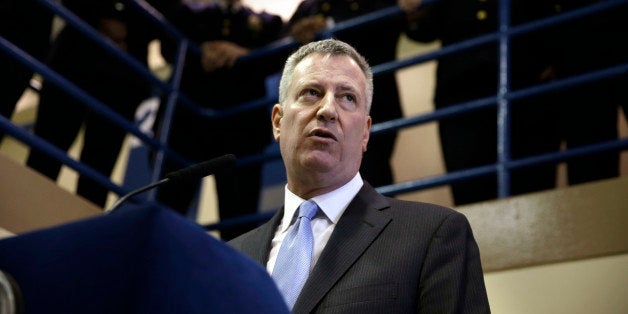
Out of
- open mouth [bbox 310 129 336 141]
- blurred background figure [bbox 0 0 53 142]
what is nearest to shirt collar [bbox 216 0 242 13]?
blurred background figure [bbox 0 0 53 142]

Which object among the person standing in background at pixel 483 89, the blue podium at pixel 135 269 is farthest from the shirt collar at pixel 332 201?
the person standing in background at pixel 483 89

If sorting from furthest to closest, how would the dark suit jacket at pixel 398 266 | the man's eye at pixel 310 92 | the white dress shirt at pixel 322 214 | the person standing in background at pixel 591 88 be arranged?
the person standing in background at pixel 591 88, the man's eye at pixel 310 92, the white dress shirt at pixel 322 214, the dark suit jacket at pixel 398 266

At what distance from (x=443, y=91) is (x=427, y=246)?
173 centimetres

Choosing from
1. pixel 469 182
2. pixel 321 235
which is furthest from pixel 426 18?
pixel 321 235

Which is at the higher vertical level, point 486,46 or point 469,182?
point 486,46

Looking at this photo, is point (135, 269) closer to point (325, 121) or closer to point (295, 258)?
point (295, 258)

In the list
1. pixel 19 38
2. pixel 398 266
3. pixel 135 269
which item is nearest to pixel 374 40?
pixel 19 38

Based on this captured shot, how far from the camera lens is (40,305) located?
0.89 m

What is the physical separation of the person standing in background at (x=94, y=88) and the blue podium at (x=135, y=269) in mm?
2405

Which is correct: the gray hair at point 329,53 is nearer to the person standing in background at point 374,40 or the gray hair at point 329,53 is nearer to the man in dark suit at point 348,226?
the man in dark suit at point 348,226

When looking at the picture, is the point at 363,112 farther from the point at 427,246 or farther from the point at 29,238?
the point at 29,238

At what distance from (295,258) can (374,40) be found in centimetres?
209

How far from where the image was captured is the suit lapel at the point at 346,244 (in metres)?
1.57

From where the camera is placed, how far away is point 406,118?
327 cm
